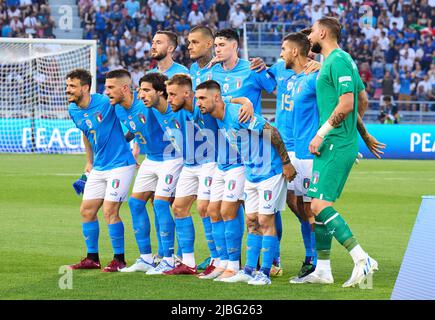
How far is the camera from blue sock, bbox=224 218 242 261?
8.70 meters

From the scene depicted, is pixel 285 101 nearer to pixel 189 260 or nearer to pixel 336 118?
pixel 336 118

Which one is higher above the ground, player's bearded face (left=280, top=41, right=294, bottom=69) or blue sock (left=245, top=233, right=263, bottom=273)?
player's bearded face (left=280, top=41, right=294, bottom=69)

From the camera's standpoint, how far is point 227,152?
8859 mm

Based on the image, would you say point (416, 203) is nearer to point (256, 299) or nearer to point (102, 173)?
point (102, 173)

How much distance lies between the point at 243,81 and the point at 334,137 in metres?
1.47

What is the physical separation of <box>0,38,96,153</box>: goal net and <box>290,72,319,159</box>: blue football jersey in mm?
17295

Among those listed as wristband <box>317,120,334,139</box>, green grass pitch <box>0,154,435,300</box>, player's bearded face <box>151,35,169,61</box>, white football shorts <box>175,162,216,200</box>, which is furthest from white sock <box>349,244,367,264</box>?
player's bearded face <box>151,35,169,61</box>

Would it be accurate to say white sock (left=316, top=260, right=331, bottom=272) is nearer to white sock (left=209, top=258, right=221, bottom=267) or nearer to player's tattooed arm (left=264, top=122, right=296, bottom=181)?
player's tattooed arm (left=264, top=122, right=296, bottom=181)

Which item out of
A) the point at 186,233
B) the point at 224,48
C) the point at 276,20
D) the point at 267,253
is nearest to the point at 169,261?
the point at 186,233

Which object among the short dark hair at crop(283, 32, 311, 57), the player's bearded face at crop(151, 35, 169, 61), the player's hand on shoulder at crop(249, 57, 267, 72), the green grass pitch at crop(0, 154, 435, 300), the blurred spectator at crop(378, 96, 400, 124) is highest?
the short dark hair at crop(283, 32, 311, 57)

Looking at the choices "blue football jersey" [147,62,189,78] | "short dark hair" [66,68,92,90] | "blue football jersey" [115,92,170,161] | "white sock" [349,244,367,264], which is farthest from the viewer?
"blue football jersey" [147,62,189,78]

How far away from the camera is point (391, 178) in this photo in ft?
69.6

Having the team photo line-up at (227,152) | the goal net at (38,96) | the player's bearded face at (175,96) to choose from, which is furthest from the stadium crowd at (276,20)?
the player's bearded face at (175,96)

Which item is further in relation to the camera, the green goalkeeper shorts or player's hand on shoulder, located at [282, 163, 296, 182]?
player's hand on shoulder, located at [282, 163, 296, 182]
